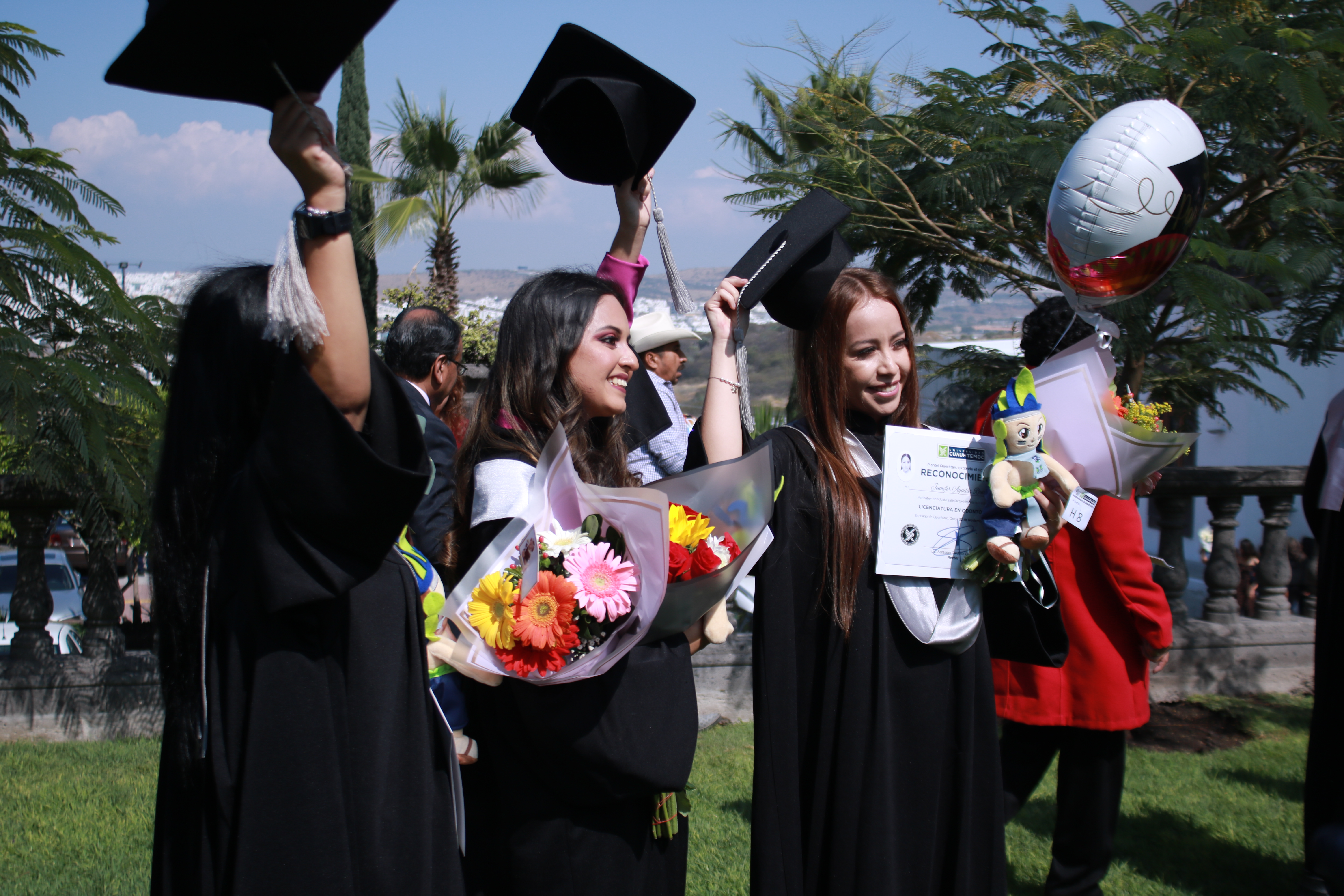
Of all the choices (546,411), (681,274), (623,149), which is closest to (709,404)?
(546,411)

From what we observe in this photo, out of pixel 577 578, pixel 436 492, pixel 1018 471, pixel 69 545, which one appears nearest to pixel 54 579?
pixel 69 545

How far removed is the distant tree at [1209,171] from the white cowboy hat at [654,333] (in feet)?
2.75

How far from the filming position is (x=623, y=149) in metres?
2.43

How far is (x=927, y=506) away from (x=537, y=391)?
991 mm

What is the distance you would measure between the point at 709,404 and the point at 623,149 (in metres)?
0.73

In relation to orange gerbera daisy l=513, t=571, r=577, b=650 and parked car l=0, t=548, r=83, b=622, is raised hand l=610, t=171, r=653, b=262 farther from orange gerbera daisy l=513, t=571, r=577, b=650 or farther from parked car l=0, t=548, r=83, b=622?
parked car l=0, t=548, r=83, b=622

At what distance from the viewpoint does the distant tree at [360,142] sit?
1617 centimetres

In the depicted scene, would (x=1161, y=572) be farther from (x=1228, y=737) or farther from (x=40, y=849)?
(x=40, y=849)

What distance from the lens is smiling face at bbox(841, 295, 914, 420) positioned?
96.3 inches

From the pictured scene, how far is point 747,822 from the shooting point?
161 inches

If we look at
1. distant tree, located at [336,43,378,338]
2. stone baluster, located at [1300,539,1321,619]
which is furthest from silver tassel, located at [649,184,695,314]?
distant tree, located at [336,43,378,338]

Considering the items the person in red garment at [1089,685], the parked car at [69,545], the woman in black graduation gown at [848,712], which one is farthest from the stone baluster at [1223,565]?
the parked car at [69,545]

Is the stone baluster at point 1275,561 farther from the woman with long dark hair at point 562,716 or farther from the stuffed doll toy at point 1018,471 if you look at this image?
the woman with long dark hair at point 562,716
